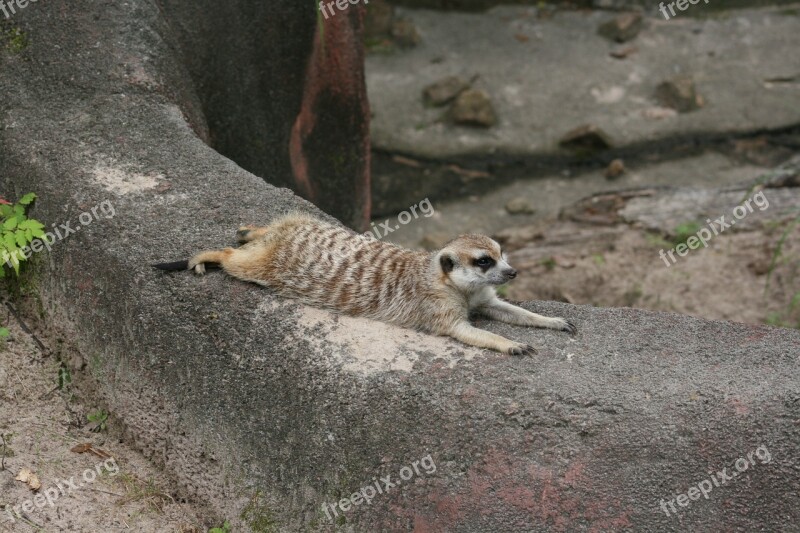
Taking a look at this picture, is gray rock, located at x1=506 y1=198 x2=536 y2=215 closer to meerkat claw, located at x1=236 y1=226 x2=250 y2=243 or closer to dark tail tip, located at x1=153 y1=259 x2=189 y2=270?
meerkat claw, located at x1=236 y1=226 x2=250 y2=243

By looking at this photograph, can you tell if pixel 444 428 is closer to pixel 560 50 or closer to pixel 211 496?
pixel 211 496

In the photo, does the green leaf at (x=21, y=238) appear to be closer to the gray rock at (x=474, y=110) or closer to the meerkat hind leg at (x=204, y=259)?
the meerkat hind leg at (x=204, y=259)

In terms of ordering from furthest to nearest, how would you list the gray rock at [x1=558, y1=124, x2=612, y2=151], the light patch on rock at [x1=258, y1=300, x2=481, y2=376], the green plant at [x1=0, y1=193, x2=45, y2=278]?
the gray rock at [x1=558, y1=124, x2=612, y2=151], the green plant at [x1=0, y1=193, x2=45, y2=278], the light patch on rock at [x1=258, y1=300, x2=481, y2=376]

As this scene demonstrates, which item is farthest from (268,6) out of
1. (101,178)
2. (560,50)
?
(560,50)

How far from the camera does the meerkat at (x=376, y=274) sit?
3.83m

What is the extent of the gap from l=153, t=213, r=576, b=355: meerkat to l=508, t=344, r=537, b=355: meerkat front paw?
0.22m

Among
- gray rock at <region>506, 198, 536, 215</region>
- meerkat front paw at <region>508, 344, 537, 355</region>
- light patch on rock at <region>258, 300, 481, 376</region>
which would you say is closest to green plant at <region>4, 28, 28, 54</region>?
light patch on rock at <region>258, 300, 481, 376</region>

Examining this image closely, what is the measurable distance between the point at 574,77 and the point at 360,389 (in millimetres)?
7661

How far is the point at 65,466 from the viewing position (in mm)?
3840

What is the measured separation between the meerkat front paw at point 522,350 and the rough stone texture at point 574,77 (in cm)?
621

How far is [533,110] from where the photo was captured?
997cm

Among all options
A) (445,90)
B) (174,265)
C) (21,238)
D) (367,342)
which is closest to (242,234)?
(174,265)

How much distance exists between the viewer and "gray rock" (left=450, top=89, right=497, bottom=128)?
9797mm

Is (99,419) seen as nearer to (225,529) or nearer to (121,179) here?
(225,529)
